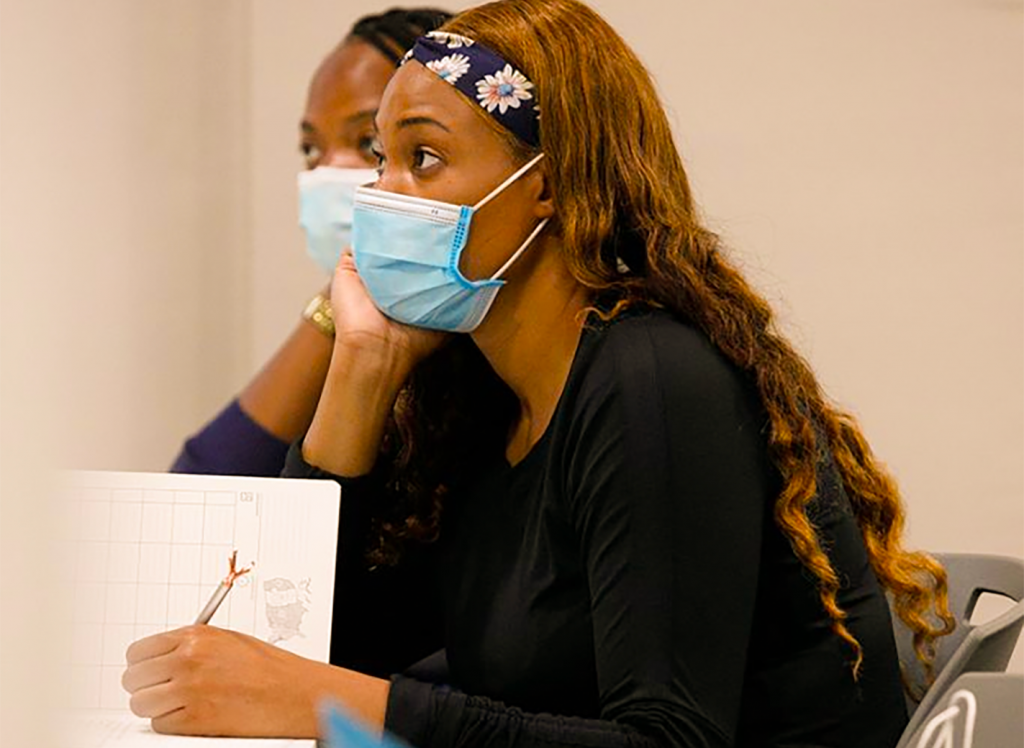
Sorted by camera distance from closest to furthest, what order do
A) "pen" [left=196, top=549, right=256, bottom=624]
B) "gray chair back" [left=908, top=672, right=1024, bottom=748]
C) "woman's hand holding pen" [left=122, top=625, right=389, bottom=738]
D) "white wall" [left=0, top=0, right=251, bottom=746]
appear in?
1. "white wall" [left=0, top=0, right=251, bottom=746]
2. "gray chair back" [left=908, top=672, right=1024, bottom=748]
3. "woman's hand holding pen" [left=122, top=625, right=389, bottom=738]
4. "pen" [left=196, top=549, right=256, bottom=624]

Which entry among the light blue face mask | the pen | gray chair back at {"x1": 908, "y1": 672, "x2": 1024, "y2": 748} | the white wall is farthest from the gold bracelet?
the white wall

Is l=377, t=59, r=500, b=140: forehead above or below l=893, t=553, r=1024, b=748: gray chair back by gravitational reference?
above

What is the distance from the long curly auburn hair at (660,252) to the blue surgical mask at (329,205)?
2.12 ft

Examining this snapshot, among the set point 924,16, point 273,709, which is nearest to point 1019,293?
point 924,16

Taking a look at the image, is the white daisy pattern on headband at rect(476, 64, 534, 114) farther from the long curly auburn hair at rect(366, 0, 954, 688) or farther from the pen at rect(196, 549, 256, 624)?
the pen at rect(196, 549, 256, 624)

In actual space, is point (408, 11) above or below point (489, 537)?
above

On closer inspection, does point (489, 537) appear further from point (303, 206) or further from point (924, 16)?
point (924, 16)

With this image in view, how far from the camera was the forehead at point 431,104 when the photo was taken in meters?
1.35

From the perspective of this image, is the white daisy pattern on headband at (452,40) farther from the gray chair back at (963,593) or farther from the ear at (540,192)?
the gray chair back at (963,593)

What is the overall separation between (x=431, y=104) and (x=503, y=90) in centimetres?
7

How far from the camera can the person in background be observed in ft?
6.26

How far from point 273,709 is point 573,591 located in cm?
29

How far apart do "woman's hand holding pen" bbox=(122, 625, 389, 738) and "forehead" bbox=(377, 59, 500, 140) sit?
1.69 ft

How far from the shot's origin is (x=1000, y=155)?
7.84 ft
